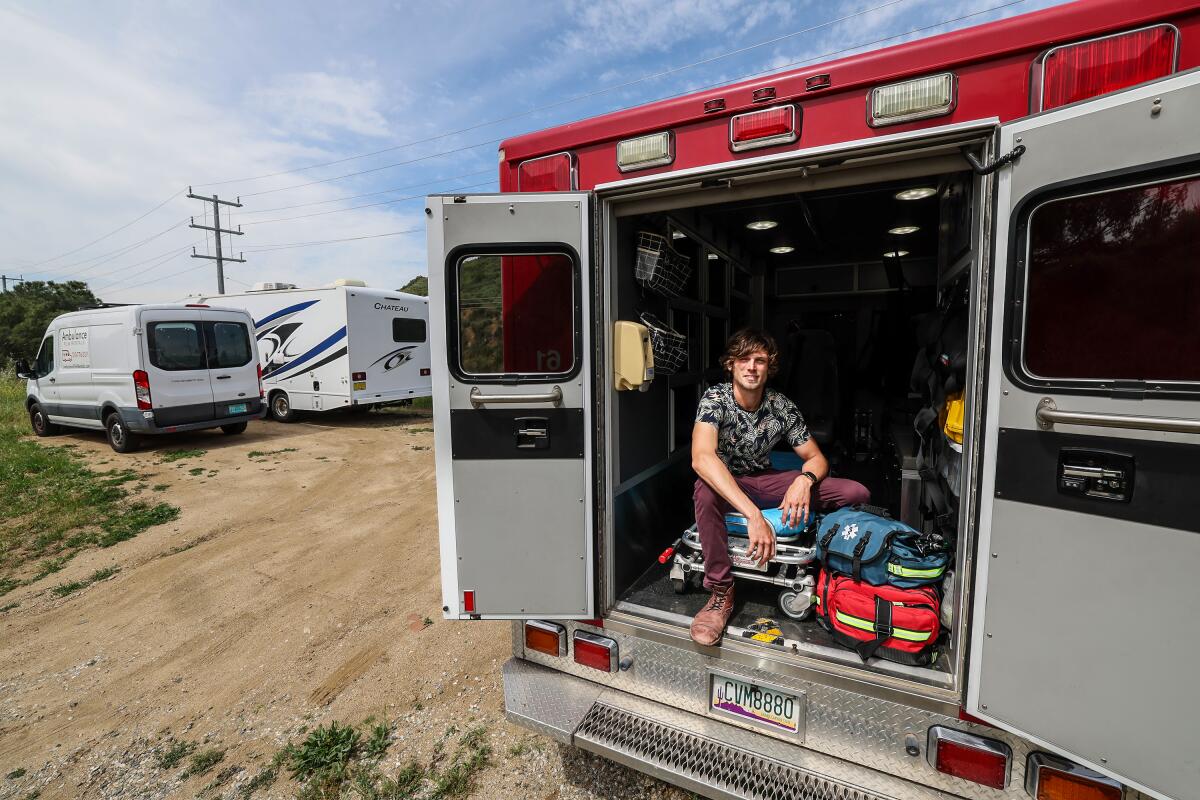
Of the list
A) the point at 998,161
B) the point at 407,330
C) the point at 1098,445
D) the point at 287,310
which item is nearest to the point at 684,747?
the point at 1098,445

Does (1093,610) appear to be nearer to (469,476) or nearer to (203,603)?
(469,476)

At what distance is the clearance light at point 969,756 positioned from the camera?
5.38ft

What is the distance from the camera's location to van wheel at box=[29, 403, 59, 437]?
1007 centimetres

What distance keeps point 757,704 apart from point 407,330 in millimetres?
11113

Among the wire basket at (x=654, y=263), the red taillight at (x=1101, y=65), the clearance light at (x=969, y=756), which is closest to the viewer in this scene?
the red taillight at (x=1101, y=65)

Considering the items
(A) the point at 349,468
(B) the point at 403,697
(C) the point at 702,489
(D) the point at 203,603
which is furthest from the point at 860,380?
(A) the point at 349,468

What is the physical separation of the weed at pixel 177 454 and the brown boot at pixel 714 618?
8629 mm

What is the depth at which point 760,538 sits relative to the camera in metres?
2.29

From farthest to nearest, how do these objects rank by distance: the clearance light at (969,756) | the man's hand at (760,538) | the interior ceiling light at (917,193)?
the interior ceiling light at (917,193), the man's hand at (760,538), the clearance light at (969,756)

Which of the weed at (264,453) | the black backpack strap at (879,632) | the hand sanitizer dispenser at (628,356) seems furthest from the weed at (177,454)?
the black backpack strap at (879,632)

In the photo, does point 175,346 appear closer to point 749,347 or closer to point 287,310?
point 287,310

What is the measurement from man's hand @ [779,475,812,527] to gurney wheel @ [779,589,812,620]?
0.29 metres

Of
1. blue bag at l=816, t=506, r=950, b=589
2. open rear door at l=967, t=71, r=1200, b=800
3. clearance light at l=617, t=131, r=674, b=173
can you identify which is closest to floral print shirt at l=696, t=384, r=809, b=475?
blue bag at l=816, t=506, r=950, b=589

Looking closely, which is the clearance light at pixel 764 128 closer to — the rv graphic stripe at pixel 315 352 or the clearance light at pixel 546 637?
the clearance light at pixel 546 637
